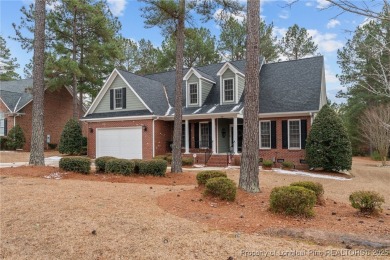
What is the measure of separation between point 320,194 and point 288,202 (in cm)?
171

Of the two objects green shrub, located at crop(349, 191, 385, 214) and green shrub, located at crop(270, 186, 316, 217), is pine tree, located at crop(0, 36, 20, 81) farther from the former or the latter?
green shrub, located at crop(349, 191, 385, 214)

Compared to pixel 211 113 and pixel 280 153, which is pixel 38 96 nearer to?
pixel 211 113

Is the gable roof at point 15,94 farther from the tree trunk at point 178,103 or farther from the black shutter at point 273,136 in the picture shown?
the black shutter at point 273,136

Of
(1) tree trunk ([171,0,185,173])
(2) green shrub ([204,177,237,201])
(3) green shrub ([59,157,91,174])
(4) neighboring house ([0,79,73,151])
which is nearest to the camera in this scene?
(2) green shrub ([204,177,237,201])

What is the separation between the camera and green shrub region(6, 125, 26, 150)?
81.2 ft

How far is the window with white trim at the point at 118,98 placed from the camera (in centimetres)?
2043

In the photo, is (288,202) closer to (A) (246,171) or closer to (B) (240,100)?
(A) (246,171)

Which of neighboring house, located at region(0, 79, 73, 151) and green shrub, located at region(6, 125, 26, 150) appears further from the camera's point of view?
neighboring house, located at region(0, 79, 73, 151)

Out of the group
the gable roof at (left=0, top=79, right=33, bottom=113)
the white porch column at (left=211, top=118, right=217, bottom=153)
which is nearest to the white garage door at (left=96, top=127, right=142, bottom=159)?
the white porch column at (left=211, top=118, right=217, bottom=153)

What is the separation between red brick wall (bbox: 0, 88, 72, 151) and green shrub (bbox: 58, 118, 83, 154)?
6.13 m

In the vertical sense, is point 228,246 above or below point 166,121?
below

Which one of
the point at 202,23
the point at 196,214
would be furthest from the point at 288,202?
the point at 202,23

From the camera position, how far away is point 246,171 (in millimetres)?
7383

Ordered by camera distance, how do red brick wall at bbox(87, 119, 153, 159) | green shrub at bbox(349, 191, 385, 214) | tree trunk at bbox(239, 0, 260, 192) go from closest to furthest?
green shrub at bbox(349, 191, 385, 214) → tree trunk at bbox(239, 0, 260, 192) → red brick wall at bbox(87, 119, 153, 159)
